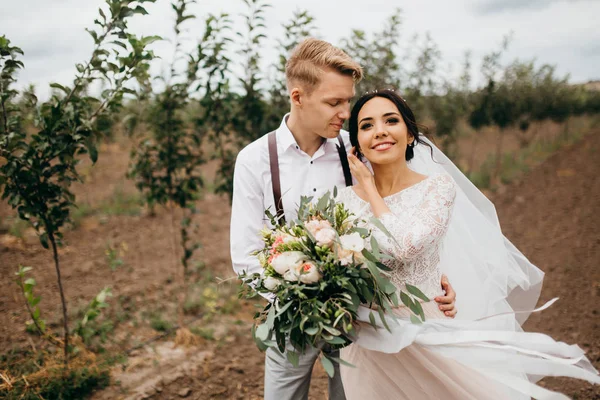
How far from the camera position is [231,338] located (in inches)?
173

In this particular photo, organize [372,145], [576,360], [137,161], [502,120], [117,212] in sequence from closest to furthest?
[576,360] < [372,145] < [137,161] < [117,212] < [502,120]

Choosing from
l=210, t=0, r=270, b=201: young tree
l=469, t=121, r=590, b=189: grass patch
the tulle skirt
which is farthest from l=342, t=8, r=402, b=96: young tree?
l=469, t=121, r=590, b=189: grass patch

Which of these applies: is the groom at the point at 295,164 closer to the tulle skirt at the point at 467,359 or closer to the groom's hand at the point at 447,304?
the tulle skirt at the point at 467,359

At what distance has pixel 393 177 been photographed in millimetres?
2258

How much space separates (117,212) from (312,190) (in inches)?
266

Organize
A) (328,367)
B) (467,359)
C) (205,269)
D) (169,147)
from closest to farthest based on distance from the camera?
(328,367), (467,359), (169,147), (205,269)

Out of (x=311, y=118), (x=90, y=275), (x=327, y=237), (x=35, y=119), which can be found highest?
(x=35, y=119)

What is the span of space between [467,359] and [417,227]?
60 centimetres

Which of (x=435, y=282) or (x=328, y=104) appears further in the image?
(x=328, y=104)

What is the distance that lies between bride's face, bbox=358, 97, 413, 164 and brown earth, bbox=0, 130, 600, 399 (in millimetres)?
2298

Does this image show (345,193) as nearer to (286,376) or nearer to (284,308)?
(284,308)

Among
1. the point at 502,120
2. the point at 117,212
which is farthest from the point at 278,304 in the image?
the point at 502,120

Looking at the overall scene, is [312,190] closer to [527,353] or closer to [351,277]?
[351,277]

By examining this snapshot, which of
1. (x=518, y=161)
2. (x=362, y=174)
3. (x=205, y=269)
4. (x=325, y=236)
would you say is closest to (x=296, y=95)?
(x=362, y=174)
